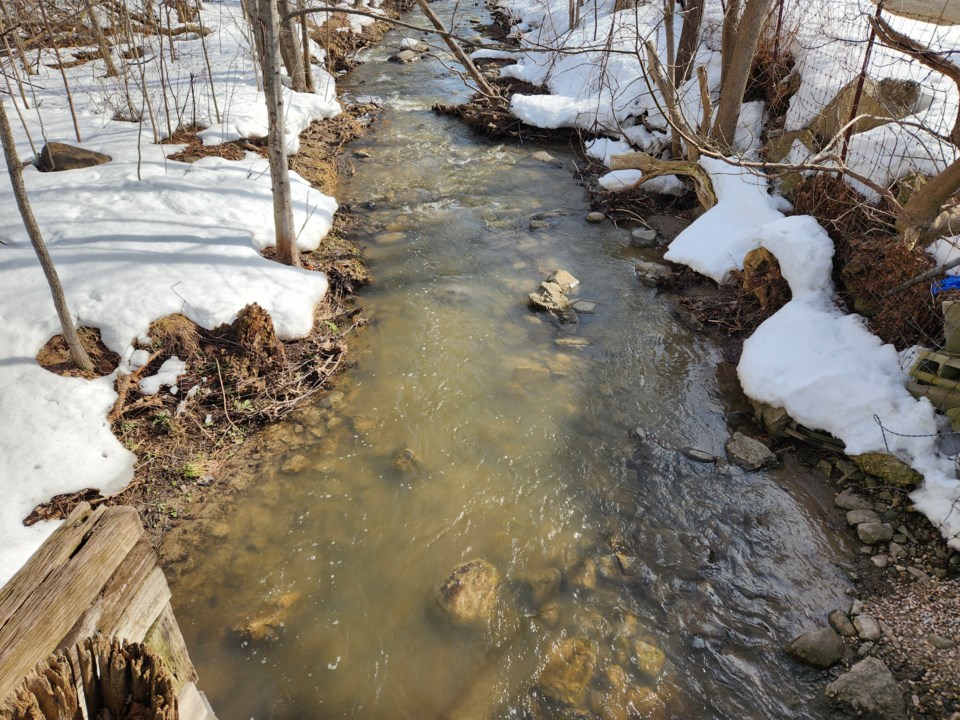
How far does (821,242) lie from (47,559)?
674 cm

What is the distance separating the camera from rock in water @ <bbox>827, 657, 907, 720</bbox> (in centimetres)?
317

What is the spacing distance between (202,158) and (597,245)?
5.95m

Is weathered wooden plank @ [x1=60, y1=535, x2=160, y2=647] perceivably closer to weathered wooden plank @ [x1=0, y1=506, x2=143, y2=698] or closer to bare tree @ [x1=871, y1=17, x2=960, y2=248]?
weathered wooden plank @ [x1=0, y1=506, x2=143, y2=698]

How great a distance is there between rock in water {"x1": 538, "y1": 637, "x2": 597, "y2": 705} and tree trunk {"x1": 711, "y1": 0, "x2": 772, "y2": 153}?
6.12m

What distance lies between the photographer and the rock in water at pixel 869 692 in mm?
3168

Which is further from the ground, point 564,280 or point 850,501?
point 564,280

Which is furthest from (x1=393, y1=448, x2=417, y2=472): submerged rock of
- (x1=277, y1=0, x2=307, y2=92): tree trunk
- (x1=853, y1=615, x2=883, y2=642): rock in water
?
(x1=277, y1=0, x2=307, y2=92): tree trunk

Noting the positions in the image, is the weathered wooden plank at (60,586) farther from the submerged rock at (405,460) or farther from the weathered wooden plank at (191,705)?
the submerged rock at (405,460)

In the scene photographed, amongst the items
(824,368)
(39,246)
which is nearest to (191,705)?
(39,246)

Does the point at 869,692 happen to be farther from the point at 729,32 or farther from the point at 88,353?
the point at 729,32

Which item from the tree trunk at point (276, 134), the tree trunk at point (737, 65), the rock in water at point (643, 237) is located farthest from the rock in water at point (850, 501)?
the tree trunk at point (276, 134)

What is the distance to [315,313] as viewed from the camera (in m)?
6.11

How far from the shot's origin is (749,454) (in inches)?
193

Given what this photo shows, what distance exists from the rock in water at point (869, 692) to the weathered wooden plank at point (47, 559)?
4.00 metres
